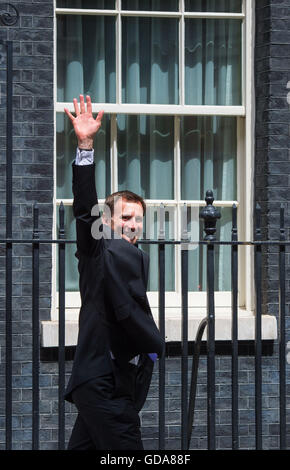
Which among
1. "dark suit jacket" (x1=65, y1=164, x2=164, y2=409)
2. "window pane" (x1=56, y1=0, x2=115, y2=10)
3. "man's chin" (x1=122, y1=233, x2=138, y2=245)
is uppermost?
"window pane" (x1=56, y1=0, x2=115, y2=10)

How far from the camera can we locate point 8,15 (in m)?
6.30

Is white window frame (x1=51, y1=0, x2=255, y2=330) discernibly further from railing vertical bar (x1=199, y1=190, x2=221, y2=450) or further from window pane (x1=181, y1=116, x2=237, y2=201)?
railing vertical bar (x1=199, y1=190, x2=221, y2=450)

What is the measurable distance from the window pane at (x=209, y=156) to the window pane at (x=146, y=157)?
0.39 ft

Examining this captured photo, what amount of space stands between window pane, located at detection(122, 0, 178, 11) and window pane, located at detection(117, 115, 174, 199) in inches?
30.5

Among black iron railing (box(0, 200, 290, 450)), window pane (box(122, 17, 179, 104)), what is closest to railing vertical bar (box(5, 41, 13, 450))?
black iron railing (box(0, 200, 290, 450))

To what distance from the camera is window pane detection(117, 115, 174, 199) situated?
6801 mm

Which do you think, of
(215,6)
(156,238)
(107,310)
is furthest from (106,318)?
(215,6)

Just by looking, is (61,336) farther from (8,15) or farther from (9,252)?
(8,15)

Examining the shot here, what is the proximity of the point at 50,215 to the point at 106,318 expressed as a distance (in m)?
2.17

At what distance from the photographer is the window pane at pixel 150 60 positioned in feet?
22.2

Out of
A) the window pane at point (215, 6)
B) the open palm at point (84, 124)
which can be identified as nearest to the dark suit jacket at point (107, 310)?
the open palm at point (84, 124)

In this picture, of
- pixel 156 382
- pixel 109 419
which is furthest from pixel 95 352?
pixel 156 382

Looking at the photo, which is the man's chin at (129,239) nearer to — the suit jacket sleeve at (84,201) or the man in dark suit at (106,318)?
the man in dark suit at (106,318)
